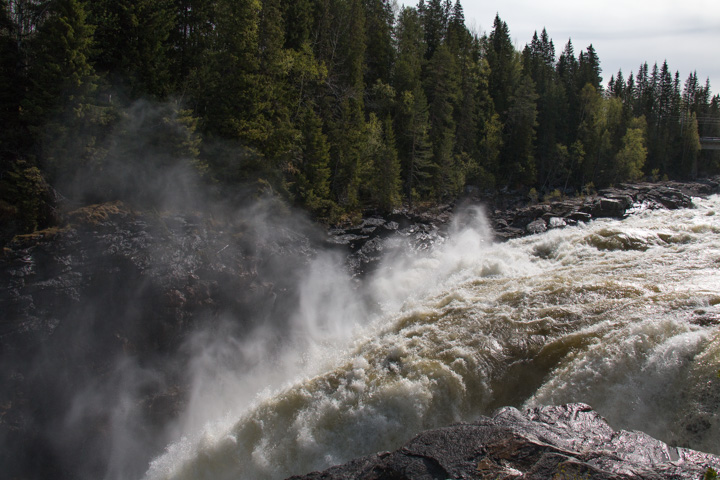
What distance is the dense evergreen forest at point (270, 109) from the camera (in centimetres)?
1544

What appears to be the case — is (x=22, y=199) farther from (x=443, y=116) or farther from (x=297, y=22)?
(x=443, y=116)

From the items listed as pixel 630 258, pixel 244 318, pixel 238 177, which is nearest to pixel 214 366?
pixel 244 318

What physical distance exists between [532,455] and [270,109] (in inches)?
788

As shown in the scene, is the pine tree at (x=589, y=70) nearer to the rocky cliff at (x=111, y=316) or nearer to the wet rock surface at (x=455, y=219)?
the wet rock surface at (x=455, y=219)

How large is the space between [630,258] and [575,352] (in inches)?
354

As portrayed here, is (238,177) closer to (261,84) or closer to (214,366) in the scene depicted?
(261,84)

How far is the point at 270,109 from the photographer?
22.8 meters

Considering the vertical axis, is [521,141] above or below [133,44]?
below

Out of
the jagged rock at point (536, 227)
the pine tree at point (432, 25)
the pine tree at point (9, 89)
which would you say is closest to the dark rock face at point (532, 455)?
the pine tree at point (9, 89)

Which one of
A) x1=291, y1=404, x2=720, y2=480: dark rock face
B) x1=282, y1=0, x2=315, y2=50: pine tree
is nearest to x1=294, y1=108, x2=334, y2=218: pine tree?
x1=282, y1=0, x2=315, y2=50: pine tree

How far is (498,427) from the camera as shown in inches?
319

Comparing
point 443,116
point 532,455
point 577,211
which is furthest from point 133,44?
point 577,211

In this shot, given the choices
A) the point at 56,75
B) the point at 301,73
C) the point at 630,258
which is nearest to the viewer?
the point at 56,75

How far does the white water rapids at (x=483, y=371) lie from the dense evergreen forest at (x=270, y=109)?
8645 millimetres
